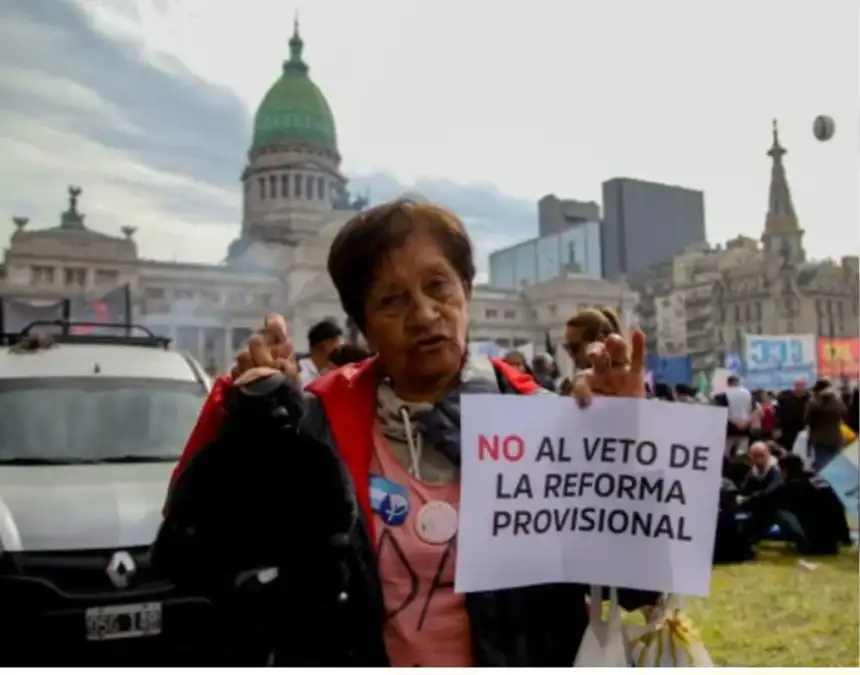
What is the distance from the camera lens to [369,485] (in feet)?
3.18

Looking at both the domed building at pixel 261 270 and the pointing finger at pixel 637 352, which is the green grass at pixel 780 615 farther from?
the pointing finger at pixel 637 352

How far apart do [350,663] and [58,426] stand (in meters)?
1.69

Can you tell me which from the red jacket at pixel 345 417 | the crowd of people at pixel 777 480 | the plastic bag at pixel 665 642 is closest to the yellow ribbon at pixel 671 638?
the plastic bag at pixel 665 642

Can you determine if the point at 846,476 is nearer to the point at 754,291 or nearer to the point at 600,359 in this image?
the point at 600,359

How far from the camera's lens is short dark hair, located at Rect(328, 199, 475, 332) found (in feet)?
3.31

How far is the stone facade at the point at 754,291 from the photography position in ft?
9.64

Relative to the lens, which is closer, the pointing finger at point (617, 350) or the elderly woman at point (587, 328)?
the pointing finger at point (617, 350)

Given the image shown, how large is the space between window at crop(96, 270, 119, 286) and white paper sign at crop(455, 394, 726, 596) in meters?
1.77

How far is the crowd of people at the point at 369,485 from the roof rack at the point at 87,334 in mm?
1888

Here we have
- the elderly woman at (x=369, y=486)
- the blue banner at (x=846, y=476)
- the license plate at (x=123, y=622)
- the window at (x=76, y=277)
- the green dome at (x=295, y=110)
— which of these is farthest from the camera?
the blue banner at (x=846, y=476)

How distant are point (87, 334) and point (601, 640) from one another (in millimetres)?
2225

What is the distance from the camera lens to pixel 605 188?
263 centimetres

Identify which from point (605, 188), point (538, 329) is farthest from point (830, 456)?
point (605, 188)

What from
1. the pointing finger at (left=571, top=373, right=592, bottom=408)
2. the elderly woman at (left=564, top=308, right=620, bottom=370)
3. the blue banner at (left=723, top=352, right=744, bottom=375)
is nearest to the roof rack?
the elderly woman at (left=564, top=308, right=620, bottom=370)
